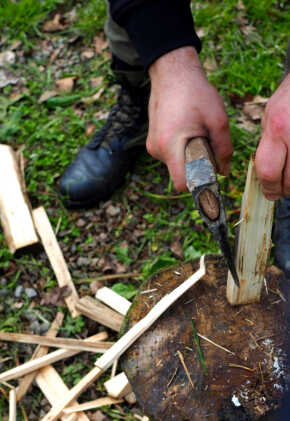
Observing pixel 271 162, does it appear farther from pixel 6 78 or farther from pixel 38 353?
pixel 6 78

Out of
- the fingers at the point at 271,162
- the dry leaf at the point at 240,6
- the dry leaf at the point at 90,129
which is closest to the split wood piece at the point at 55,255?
the dry leaf at the point at 90,129

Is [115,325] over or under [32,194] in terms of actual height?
under

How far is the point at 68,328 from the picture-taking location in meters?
2.22

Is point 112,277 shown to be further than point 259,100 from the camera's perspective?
No

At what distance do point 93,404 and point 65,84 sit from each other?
2485 millimetres

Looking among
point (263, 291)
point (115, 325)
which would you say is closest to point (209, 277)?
point (263, 291)

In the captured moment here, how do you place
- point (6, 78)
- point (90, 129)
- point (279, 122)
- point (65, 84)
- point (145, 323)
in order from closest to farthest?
point (279, 122) → point (145, 323) → point (90, 129) → point (65, 84) → point (6, 78)

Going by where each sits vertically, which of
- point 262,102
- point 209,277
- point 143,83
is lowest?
point 262,102

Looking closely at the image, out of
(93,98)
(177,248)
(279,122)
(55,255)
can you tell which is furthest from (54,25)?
(279,122)

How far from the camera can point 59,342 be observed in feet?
6.66

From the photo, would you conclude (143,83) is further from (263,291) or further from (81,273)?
(263,291)

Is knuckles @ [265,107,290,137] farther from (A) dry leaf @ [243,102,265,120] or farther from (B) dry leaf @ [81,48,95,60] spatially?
(B) dry leaf @ [81,48,95,60]

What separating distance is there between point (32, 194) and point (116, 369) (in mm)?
1307

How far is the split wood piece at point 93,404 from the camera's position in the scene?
1.85m
